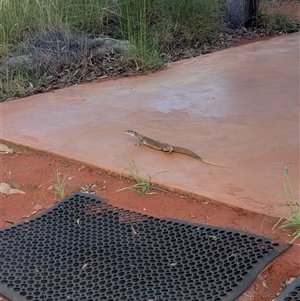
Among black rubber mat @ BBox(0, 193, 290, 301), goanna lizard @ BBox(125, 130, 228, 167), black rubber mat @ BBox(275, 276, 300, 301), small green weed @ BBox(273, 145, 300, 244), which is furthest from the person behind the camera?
goanna lizard @ BBox(125, 130, 228, 167)

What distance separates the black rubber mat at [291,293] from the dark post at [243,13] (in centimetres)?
620

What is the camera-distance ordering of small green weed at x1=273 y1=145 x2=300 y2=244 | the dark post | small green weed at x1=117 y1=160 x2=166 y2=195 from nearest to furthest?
1. small green weed at x1=273 y1=145 x2=300 y2=244
2. small green weed at x1=117 y1=160 x2=166 y2=195
3. the dark post

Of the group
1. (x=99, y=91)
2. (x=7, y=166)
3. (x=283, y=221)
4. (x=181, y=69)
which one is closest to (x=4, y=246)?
(x=7, y=166)

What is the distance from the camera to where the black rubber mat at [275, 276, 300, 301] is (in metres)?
Result: 2.10

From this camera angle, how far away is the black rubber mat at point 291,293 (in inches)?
82.7

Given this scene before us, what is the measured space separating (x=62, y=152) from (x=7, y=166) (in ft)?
1.15

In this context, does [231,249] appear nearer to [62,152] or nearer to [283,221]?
[283,221]

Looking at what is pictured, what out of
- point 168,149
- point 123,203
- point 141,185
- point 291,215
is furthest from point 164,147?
point 291,215

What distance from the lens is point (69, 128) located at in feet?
12.8

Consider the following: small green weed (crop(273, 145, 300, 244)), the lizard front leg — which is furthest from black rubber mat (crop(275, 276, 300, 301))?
the lizard front leg

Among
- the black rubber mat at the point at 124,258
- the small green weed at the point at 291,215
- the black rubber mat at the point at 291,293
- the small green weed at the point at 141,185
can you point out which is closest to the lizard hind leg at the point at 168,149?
the small green weed at the point at 141,185

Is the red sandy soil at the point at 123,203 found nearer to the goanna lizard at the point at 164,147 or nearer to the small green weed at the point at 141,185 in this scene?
the small green weed at the point at 141,185

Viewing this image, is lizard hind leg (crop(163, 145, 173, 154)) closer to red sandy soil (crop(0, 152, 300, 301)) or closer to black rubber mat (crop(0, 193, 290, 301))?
red sandy soil (crop(0, 152, 300, 301))

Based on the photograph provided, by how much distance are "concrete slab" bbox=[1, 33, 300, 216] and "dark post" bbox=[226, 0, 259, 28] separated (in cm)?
253
